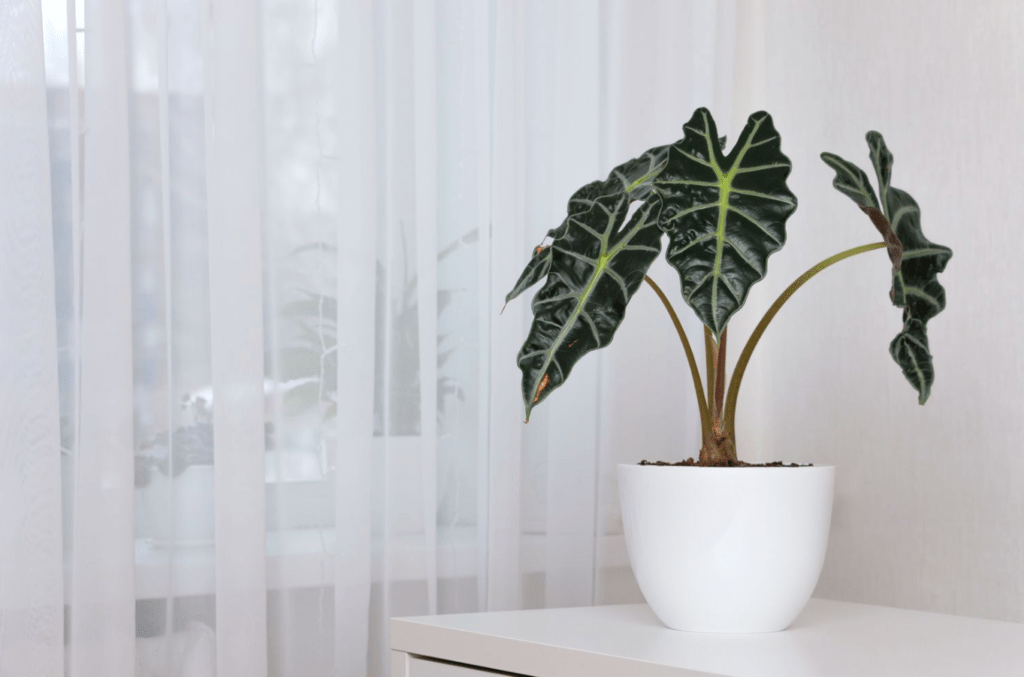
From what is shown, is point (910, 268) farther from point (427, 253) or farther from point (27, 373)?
point (27, 373)

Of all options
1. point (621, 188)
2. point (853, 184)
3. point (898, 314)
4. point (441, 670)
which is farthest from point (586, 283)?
point (898, 314)

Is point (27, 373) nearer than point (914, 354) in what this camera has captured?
No

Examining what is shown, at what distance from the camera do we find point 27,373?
1.02 metres

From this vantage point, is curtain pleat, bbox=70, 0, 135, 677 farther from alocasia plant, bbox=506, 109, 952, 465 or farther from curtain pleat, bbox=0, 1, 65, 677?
alocasia plant, bbox=506, 109, 952, 465

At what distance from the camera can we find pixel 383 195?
125 cm

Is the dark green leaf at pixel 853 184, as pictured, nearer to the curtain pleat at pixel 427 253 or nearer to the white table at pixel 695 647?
the white table at pixel 695 647

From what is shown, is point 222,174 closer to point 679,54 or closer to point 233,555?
point 233,555

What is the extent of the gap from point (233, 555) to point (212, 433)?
14cm

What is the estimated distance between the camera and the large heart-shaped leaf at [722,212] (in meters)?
0.76

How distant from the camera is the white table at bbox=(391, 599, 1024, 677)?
75 cm

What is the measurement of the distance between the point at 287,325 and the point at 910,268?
2.31ft

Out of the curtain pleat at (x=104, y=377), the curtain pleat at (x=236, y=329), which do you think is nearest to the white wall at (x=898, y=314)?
the curtain pleat at (x=236, y=329)

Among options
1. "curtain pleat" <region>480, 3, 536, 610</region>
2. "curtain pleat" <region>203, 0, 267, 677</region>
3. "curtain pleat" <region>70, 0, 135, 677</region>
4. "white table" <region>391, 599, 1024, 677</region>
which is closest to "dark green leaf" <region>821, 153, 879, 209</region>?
"white table" <region>391, 599, 1024, 677</region>

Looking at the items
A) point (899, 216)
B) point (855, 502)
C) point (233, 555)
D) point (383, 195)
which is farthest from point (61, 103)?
point (855, 502)
